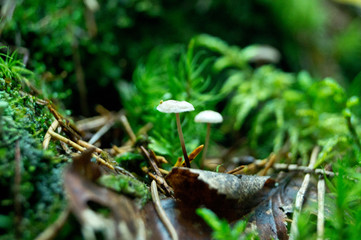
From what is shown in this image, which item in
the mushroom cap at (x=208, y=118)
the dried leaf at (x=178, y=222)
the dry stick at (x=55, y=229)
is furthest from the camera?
the mushroom cap at (x=208, y=118)

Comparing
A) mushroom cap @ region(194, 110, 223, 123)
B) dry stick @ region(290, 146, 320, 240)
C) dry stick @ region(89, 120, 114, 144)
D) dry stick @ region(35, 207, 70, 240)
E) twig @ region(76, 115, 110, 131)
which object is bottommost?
twig @ region(76, 115, 110, 131)

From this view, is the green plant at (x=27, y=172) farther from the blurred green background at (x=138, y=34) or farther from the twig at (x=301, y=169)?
the twig at (x=301, y=169)

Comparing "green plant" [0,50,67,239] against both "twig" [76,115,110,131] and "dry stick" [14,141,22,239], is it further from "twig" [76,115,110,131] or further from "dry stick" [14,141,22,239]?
"twig" [76,115,110,131]

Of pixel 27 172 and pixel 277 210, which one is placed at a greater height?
pixel 27 172

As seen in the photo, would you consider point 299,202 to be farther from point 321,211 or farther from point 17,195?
point 17,195

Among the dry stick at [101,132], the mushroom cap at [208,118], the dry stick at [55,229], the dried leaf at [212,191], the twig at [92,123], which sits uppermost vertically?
the mushroom cap at [208,118]

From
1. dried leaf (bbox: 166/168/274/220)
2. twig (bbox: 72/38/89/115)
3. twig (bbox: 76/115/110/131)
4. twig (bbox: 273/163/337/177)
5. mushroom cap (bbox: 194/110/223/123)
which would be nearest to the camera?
→ dried leaf (bbox: 166/168/274/220)

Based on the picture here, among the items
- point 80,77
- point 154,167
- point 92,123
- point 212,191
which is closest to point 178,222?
point 212,191

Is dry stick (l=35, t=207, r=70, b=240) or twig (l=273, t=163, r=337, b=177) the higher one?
dry stick (l=35, t=207, r=70, b=240)

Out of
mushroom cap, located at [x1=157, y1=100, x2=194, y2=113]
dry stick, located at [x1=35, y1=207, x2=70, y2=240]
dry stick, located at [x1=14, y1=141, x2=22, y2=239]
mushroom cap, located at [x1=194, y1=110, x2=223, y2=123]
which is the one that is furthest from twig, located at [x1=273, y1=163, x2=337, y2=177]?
dry stick, located at [x1=14, y1=141, x2=22, y2=239]

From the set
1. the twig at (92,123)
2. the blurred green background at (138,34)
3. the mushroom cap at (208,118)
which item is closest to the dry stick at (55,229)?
the mushroom cap at (208,118)
